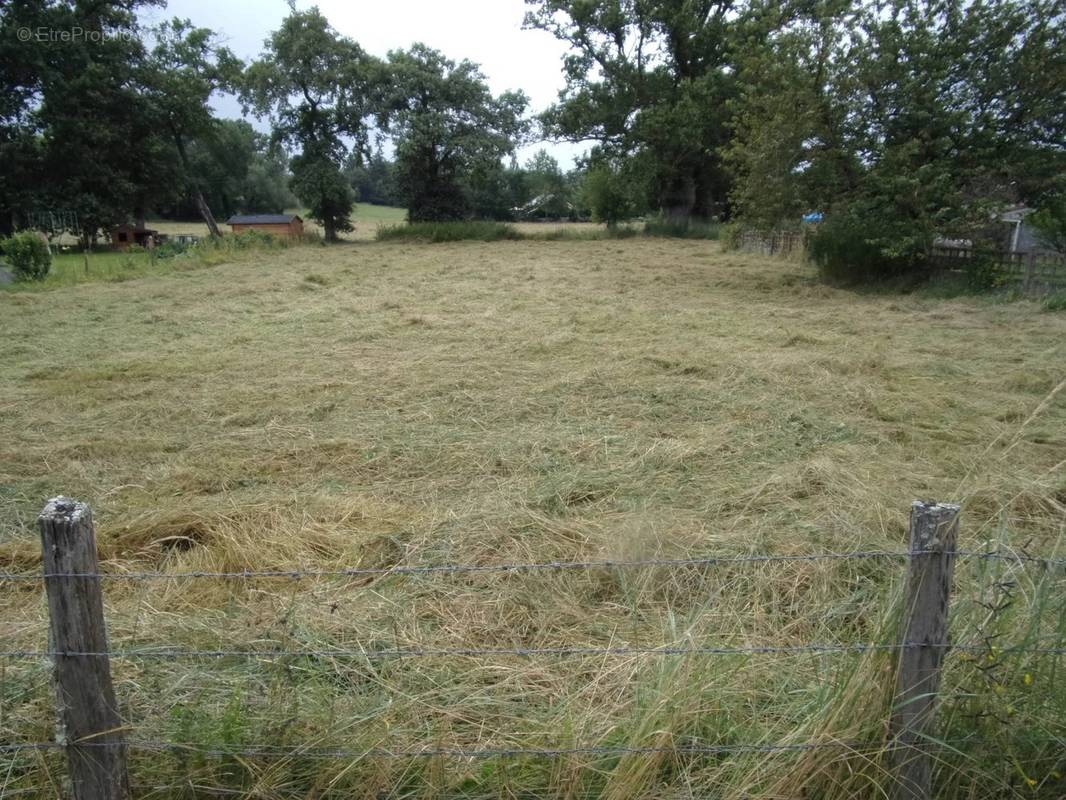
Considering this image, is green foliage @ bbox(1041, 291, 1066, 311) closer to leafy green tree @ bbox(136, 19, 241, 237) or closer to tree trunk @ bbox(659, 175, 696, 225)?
tree trunk @ bbox(659, 175, 696, 225)

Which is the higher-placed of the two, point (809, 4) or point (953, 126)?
point (809, 4)

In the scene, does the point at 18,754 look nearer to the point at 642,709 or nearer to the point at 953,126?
the point at 642,709

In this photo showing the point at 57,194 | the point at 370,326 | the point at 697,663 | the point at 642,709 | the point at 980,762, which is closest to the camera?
the point at 980,762

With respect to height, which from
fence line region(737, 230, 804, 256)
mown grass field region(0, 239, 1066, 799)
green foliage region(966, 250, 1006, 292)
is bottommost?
mown grass field region(0, 239, 1066, 799)

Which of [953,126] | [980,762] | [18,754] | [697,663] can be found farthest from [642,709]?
[953,126]

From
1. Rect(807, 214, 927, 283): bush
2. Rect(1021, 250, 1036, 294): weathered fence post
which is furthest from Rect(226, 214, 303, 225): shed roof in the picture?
Rect(1021, 250, 1036, 294): weathered fence post

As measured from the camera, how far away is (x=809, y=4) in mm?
15375

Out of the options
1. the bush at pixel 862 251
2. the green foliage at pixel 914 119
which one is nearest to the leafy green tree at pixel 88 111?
the green foliage at pixel 914 119

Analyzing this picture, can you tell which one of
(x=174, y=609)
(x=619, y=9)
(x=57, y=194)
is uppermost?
(x=619, y=9)

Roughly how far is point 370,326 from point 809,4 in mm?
11941

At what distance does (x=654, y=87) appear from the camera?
29938 millimetres

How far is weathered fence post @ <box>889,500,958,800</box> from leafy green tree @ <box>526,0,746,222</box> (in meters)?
27.7

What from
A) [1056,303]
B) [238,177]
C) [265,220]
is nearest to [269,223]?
[265,220]

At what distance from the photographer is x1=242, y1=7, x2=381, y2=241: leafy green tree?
3169 centimetres
